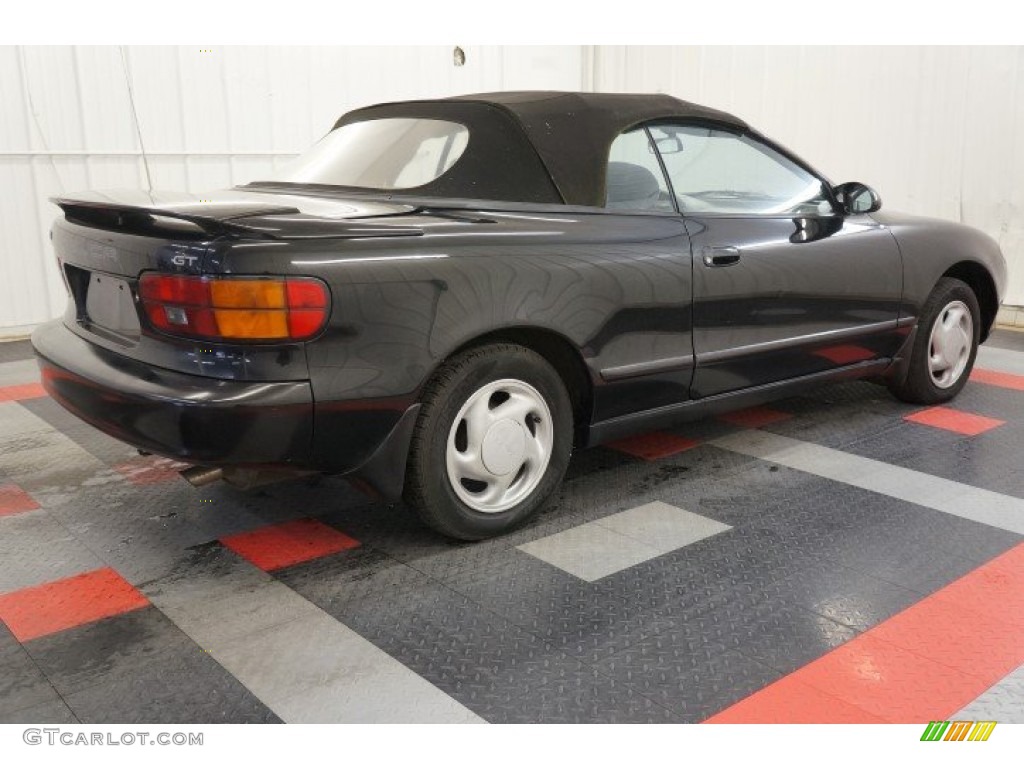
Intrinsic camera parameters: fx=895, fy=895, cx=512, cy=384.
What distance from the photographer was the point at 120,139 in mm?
6492

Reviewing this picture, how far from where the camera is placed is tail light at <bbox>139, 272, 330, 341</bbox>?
2.19 metres

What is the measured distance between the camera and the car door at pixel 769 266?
124 inches

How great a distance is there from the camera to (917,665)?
2.12 meters

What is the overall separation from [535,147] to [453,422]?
0.96m

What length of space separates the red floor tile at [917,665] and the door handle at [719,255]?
1275 mm

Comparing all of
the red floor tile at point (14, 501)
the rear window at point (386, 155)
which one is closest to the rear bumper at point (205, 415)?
the red floor tile at point (14, 501)

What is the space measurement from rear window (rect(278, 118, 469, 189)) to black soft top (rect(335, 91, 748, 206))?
0.05 meters

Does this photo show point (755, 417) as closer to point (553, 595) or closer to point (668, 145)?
point (668, 145)

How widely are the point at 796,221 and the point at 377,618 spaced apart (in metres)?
2.22

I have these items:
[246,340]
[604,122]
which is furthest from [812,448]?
[246,340]

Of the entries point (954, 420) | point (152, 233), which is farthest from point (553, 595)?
point (954, 420)

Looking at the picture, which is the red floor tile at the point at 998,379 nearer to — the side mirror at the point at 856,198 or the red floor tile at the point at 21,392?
the side mirror at the point at 856,198

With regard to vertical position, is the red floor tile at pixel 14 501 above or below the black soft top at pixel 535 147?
below

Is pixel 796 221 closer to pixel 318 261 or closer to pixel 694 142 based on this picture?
pixel 694 142
